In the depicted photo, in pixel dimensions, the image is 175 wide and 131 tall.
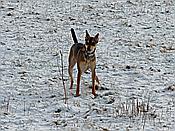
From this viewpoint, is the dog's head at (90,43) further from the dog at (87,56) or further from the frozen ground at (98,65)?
the frozen ground at (98,65)

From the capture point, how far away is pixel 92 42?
27.8 ft

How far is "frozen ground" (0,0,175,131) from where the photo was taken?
24.3 feet

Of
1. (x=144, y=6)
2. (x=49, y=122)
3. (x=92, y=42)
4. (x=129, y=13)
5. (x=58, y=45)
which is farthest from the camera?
(x=144, y=6)

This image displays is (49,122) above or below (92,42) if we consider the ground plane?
below

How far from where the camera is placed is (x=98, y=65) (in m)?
11.4

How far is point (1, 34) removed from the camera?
14695 mm

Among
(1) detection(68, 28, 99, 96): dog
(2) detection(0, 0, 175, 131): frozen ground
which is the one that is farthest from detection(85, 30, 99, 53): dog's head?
(2) detection(0, 0, 175, 131): frozen ground

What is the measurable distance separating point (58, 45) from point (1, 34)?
2.16 meters

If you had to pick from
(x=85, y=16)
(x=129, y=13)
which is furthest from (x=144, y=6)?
(x=85, y=16)

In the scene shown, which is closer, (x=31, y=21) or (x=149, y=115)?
(x=149, y=115)

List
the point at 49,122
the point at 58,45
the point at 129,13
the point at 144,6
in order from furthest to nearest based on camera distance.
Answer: the point at 144,6, the point at 129,13, the point at 58,45, the point at 49,122

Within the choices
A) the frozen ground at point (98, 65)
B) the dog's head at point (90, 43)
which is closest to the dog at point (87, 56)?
the dog's head at point (90, 43)

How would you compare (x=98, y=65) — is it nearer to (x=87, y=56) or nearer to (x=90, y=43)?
(x=87, y=56)

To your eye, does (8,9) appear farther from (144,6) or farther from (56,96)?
(56,96)
